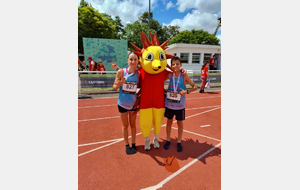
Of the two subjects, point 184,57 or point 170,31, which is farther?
point 170,31

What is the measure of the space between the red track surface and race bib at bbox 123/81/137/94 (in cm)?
137

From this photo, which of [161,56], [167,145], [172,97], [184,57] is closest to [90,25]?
[184,57]

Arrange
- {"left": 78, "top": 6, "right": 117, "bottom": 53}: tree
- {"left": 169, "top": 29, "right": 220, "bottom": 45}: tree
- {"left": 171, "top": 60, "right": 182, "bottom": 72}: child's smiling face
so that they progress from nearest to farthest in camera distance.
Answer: {"left": 171, "top": 60, "right": 182, "bottom": 72}: child's smiling face < {"left": 78, "top": 6, "right": 117, "bottom": 53}: tree < {"left": 169, "top": 29, "right": 220, "bottom": 45}: tree

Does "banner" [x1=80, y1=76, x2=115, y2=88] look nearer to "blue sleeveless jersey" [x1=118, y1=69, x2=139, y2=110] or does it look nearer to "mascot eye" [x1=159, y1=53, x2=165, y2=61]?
"blue sleeveless jersey" [x1=118, y1=69, x2=139, y2=110]

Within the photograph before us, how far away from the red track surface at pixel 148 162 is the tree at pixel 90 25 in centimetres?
2262

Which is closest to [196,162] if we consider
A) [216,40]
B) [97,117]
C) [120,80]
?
[120,80]

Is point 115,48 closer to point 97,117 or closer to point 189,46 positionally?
point 189,46

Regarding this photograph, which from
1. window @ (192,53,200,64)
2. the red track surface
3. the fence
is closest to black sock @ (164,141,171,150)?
the red track surface

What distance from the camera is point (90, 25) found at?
23922 millimetres

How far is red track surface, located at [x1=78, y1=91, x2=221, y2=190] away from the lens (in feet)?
7.90

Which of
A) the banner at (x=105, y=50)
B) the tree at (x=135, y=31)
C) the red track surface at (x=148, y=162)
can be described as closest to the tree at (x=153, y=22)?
the tree at (x=135, y=31)

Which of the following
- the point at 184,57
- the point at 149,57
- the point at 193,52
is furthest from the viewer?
the point at 184,57

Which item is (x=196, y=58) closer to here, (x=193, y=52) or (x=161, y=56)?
(x=193, y=52)

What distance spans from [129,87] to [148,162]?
59.7 inches
